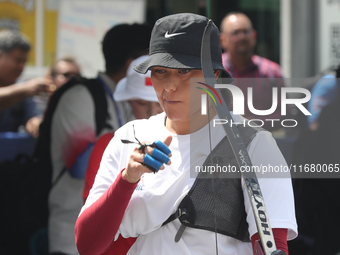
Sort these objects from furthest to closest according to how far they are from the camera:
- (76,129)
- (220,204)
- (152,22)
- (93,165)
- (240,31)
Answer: (152,22)
(240,31)
(76,129)
(93,165)
(220,204)

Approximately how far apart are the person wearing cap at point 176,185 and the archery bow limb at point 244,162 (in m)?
0.03

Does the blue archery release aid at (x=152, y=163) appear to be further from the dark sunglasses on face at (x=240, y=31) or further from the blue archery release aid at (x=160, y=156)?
the dark sunglasses on face at (x=240, y=31)

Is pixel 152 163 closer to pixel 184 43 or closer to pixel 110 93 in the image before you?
pixel 184 43

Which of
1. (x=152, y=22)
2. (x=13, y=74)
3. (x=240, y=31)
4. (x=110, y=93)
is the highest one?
(x=152, y=22)

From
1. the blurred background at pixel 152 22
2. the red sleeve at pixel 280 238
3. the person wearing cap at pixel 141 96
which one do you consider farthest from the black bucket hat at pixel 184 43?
the blurred background at pixel 152 22

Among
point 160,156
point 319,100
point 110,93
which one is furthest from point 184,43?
point 319,100

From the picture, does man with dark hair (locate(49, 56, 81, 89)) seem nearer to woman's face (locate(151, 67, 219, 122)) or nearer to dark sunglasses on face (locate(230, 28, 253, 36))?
dark sunglasses on face (locate(230, 28, 253, 36))

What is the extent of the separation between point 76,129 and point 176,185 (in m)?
1.48

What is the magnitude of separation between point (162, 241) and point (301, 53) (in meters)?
3.62

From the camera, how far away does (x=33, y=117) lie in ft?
14.6

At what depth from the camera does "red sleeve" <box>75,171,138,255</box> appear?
4.67 ft

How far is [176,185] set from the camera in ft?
4.92

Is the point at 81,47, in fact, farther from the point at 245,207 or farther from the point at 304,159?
the point at 245,207

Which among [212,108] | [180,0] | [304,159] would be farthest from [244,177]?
[180,0]
